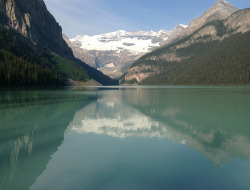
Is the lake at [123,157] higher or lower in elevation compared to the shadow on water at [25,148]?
lower

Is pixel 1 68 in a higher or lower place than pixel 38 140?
higher

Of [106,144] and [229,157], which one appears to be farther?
[106,144]

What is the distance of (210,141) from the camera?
18.2m

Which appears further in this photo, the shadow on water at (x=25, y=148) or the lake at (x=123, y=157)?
the shadow on water at (x=25, y=148)

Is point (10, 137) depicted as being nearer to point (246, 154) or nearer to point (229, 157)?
point (229, 157)

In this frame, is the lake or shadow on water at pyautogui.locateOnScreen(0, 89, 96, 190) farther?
shadow on water at pyautogui.locateOnScreen(0, 89, 96, 190)

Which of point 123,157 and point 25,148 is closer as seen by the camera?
point 123,157

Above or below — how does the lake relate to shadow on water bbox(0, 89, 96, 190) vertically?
below

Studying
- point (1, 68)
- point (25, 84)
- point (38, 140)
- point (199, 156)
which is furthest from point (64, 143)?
point (25, 84)

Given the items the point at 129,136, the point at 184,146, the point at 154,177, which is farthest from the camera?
the point at 129,136

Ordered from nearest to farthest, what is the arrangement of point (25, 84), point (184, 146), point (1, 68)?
1. point (184, 146)
2. point (1, 68)
3. point (25, 84)

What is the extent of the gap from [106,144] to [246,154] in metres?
10.6

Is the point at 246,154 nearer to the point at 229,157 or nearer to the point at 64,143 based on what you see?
the point at 229,157

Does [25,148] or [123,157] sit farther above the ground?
[25,148]
